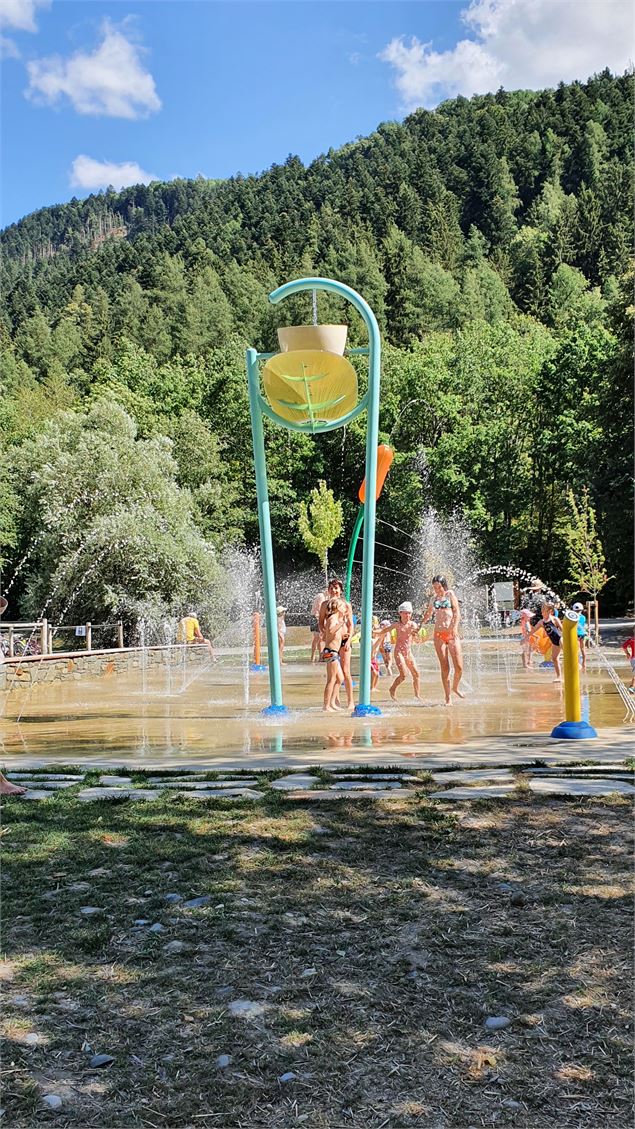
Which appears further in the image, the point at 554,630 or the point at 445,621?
the point at 554,630

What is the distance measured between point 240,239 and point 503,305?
22.3 metres

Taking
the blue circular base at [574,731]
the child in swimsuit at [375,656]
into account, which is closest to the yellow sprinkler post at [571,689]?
the blue circular base at [574,731]

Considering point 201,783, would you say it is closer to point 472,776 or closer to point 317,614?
point 472,776

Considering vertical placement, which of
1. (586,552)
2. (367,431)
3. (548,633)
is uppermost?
(586,552)

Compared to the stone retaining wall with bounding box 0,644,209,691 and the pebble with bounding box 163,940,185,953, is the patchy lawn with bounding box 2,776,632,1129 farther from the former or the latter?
the stone retaining wall with bounding box 0,644,209,691

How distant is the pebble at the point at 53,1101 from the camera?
270 cm

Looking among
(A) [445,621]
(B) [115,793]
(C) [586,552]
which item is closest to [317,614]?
(A) [445,621]

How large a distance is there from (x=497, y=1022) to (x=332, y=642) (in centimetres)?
773

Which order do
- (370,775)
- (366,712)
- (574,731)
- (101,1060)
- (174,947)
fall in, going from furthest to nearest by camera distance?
(366,712) < (574,731) < (370,775) < (174,947) < (101,1060)

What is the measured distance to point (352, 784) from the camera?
19.0ft

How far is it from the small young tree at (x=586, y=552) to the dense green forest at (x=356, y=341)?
A: 0.83m

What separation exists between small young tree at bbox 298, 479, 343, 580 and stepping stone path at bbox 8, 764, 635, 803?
35883 mm

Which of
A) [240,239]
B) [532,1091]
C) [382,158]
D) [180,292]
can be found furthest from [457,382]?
[382,158]

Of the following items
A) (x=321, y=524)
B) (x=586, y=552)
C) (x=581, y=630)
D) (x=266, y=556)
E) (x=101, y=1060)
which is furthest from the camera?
(x=321, y=524)
